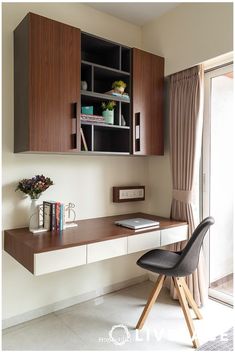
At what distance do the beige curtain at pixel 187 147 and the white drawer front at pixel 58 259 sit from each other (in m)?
1.10

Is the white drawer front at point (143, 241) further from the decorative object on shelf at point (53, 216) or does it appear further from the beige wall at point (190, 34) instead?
the beige wall at point (190, 34)

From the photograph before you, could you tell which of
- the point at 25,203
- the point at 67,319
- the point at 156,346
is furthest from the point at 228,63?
the point at 67,319

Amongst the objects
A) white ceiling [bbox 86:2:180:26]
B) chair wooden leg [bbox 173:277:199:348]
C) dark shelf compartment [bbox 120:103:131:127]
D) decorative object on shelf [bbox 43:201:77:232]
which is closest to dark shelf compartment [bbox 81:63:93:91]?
dark shelf compartment [bbox 120:103:131:127]

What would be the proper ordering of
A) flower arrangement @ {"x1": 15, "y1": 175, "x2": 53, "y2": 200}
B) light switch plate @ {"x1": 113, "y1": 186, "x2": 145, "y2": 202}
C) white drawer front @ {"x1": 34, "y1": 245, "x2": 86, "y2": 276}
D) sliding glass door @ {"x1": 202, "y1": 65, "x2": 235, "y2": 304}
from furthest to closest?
light switch plate @ {"x1": 113, "y1": 186, "x2": 145, "y2": 202} → sliding glass door @ {"x1": 202, "y1": 65, "x2": 235, "y2": 304} → flower arrangement @ {"x1": 15, "y1": 175, "x2": 53, "y2": 200} → white drawer front @ {"x1": 34, "y1": 245, "x2": 86, "y2": 276}

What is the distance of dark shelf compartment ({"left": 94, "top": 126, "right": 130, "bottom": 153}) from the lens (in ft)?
8.20

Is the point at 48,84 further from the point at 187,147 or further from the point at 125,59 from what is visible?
the point at 187,147

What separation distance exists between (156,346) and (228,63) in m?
2.29

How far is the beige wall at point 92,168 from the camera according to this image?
2.09 meters

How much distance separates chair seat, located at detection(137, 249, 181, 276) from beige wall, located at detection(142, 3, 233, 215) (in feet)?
2.05

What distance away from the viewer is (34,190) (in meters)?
2.04

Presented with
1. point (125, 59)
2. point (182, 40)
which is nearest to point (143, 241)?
point (125, 59)

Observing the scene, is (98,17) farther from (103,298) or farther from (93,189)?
(103,298)

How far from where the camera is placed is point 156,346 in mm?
1864

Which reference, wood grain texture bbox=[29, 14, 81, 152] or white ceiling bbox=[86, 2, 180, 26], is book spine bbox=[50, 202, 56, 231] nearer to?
wood grain texture bbox=[29, 14, 81, 152]
